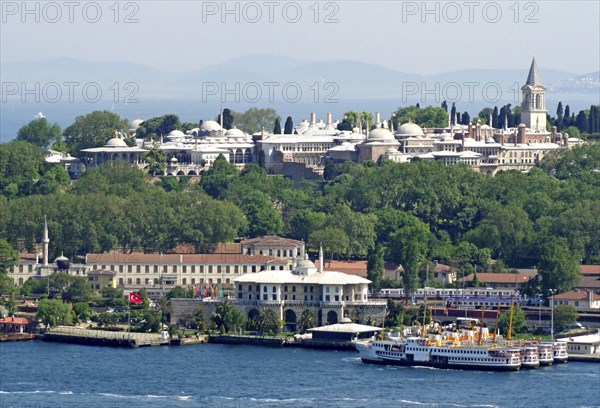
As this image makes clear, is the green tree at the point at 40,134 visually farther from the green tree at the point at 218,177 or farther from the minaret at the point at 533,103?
the minaret at the point at 533,103

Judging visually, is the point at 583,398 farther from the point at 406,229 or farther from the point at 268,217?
the point at 268,217

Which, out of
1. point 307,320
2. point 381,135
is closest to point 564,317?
point 307,320

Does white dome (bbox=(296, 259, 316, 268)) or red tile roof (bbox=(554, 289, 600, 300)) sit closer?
red tile roof (bbox=(554, 289, 600, 300))

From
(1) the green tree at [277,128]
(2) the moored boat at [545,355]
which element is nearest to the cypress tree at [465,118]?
(1) the green tree at [277,128]

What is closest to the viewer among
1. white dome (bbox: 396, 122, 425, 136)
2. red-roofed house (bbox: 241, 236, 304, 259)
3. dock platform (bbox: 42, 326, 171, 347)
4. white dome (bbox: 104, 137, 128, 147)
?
dock platform (bbox: 42, 326, 171, 347)

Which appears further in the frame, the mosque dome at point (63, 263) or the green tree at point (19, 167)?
the green tree at point (19, 167)

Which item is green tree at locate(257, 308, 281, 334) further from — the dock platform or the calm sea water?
the dock platform

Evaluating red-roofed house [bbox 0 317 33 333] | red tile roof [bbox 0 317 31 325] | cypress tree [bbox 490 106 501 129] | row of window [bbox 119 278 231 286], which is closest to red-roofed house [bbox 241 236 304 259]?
row of window [bbox 119 278 231 286]
